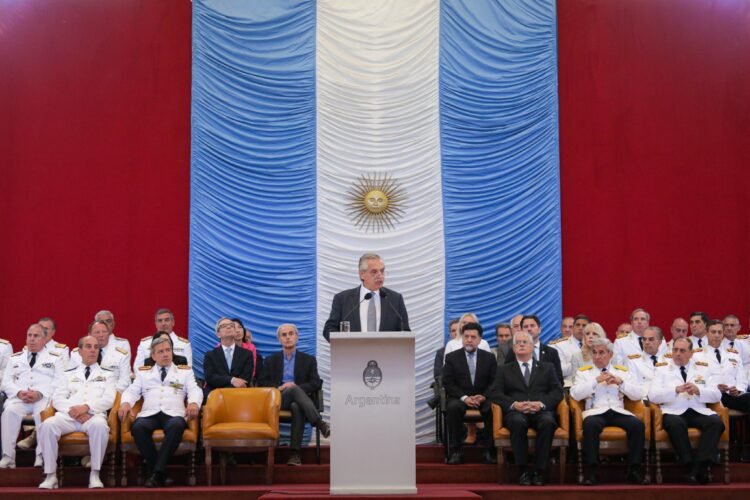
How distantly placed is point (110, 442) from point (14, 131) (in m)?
4.10

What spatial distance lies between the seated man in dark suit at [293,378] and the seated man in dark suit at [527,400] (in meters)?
1.54

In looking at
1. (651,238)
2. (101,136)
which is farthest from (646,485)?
(101,136)

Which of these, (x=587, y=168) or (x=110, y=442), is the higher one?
(x=587, y=168)

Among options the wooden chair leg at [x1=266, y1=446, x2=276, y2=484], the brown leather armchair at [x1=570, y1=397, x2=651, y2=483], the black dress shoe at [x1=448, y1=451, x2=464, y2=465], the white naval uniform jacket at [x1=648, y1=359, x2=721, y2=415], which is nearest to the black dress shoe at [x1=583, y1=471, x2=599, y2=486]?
the brown leather armchair at [x1=570, y1=397, x2=651, y2=483]

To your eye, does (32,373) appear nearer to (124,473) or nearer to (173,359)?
(173,359)

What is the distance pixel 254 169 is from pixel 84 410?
11.1 ft

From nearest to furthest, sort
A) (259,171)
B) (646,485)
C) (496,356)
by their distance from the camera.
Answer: (646,485) < (496,356) < (259,171)

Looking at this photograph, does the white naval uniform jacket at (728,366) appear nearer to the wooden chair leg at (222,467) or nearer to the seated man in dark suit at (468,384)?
the seated man in dark suit at (468,384)

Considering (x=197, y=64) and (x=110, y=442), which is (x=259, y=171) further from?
(x=110, y=442)

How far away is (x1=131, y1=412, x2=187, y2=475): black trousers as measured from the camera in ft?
21.5

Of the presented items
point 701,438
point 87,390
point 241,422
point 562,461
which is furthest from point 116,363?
point 701,438

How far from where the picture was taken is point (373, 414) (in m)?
5.12

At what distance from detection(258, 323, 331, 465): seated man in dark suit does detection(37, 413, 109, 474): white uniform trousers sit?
1449 millimetres

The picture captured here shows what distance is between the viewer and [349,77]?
30.8ft
